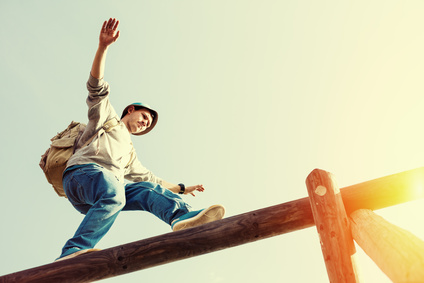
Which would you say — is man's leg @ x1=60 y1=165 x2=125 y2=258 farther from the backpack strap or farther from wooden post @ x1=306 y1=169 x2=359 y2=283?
wooden post @ x1=306 y1=169 x2=359 y2=283

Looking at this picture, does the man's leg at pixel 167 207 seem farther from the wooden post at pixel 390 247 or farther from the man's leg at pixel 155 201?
the wooden post at pixel 390 247

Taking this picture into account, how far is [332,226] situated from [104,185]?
1.81 metres

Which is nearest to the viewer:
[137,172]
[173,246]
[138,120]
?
[173,246]

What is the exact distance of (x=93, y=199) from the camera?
11.1 feet

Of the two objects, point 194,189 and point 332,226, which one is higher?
point 194,189

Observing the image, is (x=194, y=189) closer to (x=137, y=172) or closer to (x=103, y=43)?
(x=137, y=172)

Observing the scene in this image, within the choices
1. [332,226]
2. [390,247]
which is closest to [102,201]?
[332,226]

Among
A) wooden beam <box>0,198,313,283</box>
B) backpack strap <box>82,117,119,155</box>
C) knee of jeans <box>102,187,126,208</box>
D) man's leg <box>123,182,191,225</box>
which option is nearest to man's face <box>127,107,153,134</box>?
backpack strap <box>82,117,119,155</box>

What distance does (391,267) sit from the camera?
6.36ft

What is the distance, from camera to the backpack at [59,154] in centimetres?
367

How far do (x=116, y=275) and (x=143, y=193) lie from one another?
108 centimetres

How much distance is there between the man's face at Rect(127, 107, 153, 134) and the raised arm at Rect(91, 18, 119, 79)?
87 centimetres

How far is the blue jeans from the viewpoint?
313cm

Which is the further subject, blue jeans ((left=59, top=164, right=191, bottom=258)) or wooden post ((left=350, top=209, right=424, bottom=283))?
blue jeans ((left=59, top=164, right=191, bottom=258))
